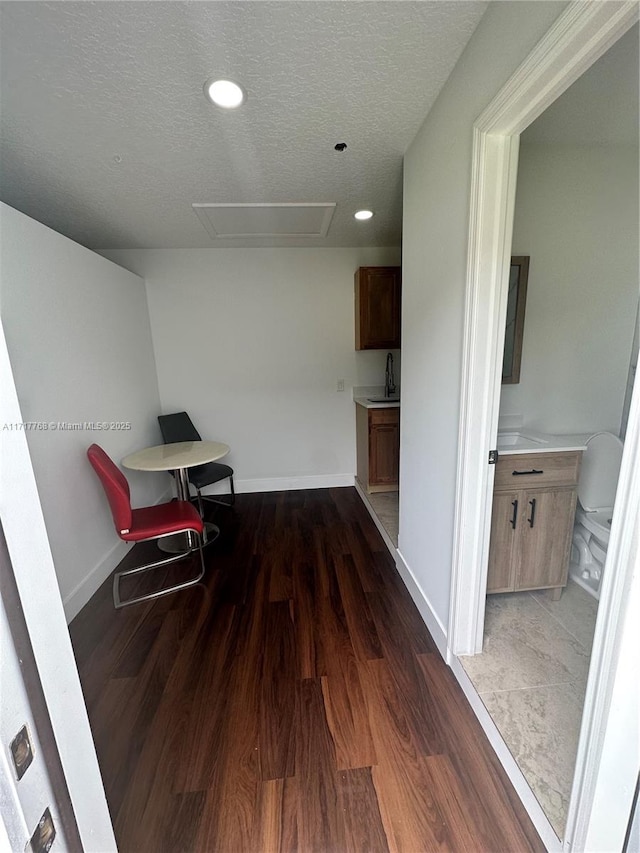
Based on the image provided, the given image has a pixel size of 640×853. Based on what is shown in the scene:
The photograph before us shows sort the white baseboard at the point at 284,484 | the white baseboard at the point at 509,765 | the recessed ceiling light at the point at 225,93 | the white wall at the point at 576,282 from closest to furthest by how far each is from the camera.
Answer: the white baseboard at the point at 509,765, the recessed ceiling light at the point at 225,93, the white wall at the point at 576,282, the white baseboard at the point at 284,484

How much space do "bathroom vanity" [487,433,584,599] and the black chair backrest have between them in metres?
2.76

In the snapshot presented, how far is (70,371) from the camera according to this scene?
210 centimetres

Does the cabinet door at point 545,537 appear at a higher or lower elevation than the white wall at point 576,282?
lower

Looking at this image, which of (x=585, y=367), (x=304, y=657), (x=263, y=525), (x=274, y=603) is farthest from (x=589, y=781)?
(x=263, y=525)

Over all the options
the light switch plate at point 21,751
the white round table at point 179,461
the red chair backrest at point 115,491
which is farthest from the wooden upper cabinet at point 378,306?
the light switch plate at point 21,751

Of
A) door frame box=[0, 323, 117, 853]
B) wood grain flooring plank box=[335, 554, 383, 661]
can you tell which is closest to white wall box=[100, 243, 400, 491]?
wood grain flooring plank box=[335, 554, 383, 661]

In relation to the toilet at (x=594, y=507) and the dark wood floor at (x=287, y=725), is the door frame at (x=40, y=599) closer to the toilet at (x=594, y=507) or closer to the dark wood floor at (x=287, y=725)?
the dark wood floor at (x=287, y=725)

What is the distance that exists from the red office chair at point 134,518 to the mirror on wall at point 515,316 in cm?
216

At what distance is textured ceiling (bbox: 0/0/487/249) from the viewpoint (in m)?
1.09

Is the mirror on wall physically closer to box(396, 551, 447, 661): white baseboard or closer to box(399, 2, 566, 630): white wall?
box(399, 2, 566, 630): white wall

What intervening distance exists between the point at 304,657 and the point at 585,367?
2.31 m

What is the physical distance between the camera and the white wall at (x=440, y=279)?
42.3 inches

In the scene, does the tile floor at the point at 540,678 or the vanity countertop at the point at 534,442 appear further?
the vanity countertop at the point at 534,442

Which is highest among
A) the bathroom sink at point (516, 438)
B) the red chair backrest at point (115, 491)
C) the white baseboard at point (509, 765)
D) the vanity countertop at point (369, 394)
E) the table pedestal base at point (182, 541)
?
the vanity countertop at point (369, 394)
